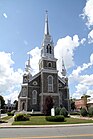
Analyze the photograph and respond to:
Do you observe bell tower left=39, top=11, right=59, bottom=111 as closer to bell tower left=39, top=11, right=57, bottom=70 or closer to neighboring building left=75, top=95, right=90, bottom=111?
bell tower left=39, top=11, right=57, bottom=70

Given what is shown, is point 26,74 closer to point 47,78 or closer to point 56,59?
point 47,78

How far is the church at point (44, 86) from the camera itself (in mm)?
56094

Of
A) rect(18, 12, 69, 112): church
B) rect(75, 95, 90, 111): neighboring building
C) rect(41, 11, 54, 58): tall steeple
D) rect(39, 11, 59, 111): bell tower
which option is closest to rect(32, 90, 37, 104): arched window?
rect(18, 12, 69, 112): church

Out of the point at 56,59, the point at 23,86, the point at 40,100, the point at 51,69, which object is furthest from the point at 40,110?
the point at 56,59

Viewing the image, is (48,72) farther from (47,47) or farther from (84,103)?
(84,103)

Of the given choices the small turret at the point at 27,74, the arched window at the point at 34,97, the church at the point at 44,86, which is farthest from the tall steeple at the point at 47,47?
the arched window at the point at 34,97

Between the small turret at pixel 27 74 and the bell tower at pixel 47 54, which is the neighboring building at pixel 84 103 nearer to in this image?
the bell tower at pixel 47 54

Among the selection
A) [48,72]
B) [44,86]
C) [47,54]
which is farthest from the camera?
[47,54]

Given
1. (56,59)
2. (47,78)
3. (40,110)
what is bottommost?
(40,110)

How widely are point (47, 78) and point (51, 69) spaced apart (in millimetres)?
3152

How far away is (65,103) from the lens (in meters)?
60.2

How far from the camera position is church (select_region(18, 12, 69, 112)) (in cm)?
5609

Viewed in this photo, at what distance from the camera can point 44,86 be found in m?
57.1

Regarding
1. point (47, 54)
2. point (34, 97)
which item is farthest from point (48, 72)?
point (34, 97)
